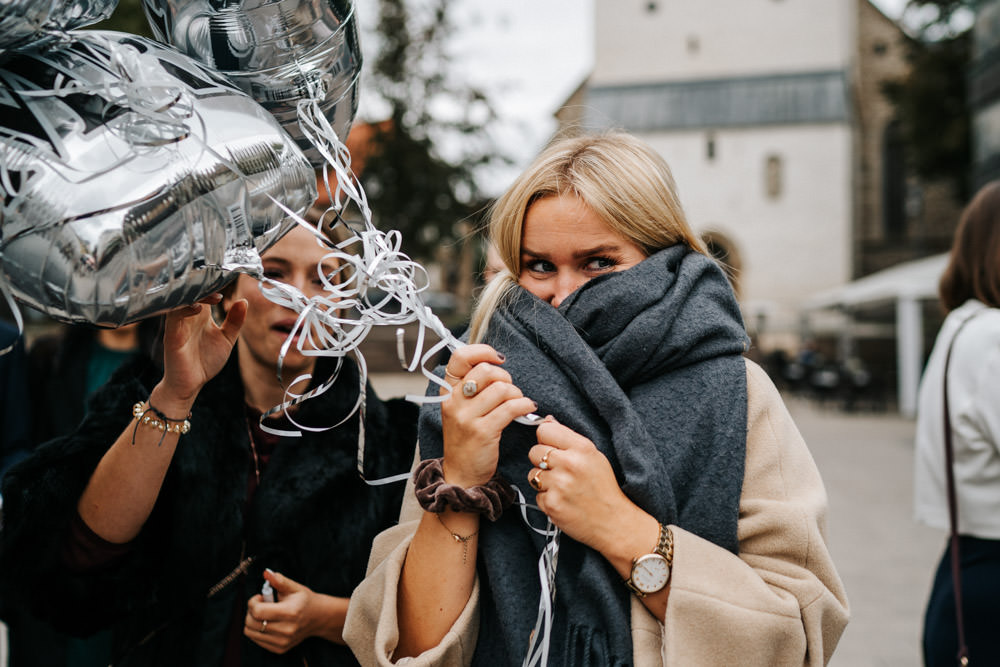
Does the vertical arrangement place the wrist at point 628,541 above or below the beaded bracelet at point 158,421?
below

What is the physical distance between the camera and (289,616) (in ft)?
5.30

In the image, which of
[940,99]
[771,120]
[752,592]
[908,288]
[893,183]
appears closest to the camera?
[752,592]

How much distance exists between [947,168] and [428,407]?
2269 centimetres

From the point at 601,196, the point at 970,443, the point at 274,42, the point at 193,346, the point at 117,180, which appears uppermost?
the point at 274,42

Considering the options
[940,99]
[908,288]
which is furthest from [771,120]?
[908,288]

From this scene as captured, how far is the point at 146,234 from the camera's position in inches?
40.0

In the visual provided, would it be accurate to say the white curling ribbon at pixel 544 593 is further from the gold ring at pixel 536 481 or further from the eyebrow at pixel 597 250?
the eyebrow at pixel 597 250

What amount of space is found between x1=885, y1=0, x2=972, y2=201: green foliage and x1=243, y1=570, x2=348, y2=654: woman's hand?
72.0 feet

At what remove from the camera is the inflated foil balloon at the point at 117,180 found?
0.98m

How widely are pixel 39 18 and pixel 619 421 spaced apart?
1.03m

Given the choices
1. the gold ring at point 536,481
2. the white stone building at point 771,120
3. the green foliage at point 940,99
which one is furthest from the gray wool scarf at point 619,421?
the white stone building at point 771,120

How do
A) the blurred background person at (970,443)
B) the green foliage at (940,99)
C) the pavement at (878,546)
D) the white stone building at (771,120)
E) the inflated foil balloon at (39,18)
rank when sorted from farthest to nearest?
the white stone building at (771,120), the green foliage at (940,99), the pavement at (878,546), the blurred background person at (970,443), the inflated foil balloon at (39,18)

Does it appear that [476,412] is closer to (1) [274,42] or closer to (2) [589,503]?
(2) [589,503]

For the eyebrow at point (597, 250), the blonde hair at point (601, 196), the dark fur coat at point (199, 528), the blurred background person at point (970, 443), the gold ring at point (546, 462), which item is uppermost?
the blonde hair at point (601, 196)
